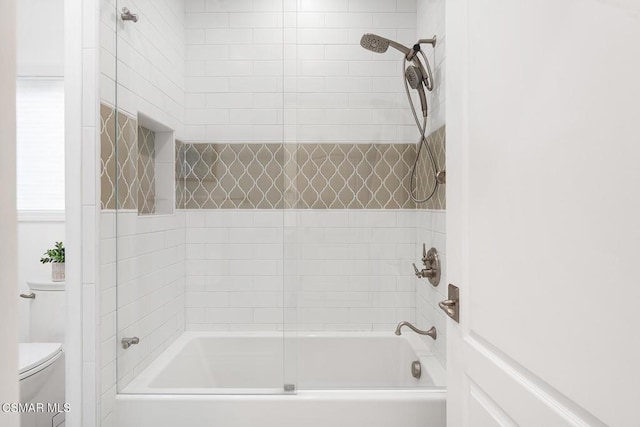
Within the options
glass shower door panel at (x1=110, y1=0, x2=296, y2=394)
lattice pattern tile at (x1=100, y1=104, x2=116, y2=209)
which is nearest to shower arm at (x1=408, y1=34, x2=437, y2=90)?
glass shower door panel at (x1=110, y1=0, x2=296, y2=394)

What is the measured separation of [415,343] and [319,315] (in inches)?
19.9

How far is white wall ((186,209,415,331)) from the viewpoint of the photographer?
207 centimetres

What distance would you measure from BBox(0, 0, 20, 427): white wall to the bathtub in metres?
1.32

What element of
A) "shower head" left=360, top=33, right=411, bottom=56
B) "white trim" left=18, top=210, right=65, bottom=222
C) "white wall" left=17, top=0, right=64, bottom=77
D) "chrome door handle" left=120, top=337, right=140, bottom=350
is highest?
"white wall" left=17, top=0, right=64, bottom=77

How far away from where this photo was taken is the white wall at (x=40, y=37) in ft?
7.91

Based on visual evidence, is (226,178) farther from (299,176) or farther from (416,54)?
(416,54)

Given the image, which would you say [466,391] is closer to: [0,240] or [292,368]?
[292,368]

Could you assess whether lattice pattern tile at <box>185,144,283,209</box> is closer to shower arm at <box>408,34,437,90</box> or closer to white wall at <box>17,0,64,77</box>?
shower arm at <box>408,34,437,90</box>

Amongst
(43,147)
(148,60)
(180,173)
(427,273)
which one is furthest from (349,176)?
(43,147)

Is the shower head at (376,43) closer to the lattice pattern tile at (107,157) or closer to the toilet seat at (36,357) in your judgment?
the lattice pattern tile at (107,157)

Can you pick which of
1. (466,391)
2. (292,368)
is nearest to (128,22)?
(292,368)

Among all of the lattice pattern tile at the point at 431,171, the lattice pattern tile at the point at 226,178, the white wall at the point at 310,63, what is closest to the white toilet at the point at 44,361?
the lattice pattern tile at the point at 226,178

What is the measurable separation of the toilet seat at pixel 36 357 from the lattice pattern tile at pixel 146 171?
78cm

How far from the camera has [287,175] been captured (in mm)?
2109
